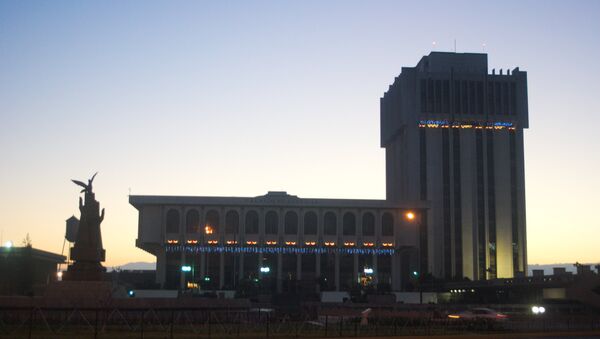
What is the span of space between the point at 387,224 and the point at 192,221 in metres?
35.4

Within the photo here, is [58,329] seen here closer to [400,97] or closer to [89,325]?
[89,325]

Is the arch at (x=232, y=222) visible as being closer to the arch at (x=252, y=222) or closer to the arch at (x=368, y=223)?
the arch at (x=252, y=222)

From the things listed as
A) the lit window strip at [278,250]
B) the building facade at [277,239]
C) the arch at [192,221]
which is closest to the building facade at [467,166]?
the building facade at [277,239]

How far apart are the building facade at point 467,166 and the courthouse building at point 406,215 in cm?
21

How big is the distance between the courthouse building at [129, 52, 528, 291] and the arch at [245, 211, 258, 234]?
0.18 meters

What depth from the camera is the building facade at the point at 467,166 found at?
14888 cm

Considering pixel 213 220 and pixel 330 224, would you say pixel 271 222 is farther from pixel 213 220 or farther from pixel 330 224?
pixel 330 224

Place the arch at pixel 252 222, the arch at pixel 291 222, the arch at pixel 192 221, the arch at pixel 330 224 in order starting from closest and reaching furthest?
1. the arch at pixel 192 221
2. the arch at pixel 252 222
3. the arch at pixel 291 222
4. the arch at pixel 330 224

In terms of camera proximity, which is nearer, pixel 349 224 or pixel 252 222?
pixel 252 222

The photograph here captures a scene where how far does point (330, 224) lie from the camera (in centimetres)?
13600

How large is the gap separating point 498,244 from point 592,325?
99325 millimetres

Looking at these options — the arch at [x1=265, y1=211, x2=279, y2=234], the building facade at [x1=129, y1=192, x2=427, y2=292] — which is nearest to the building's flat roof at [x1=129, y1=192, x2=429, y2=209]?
the building facade at [x1=129, y1=192, x2=427, y2=292]

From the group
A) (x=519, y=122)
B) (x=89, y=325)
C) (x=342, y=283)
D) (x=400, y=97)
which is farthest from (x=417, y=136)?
(x=89, y=325)

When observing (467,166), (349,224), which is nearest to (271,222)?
(349,224)
